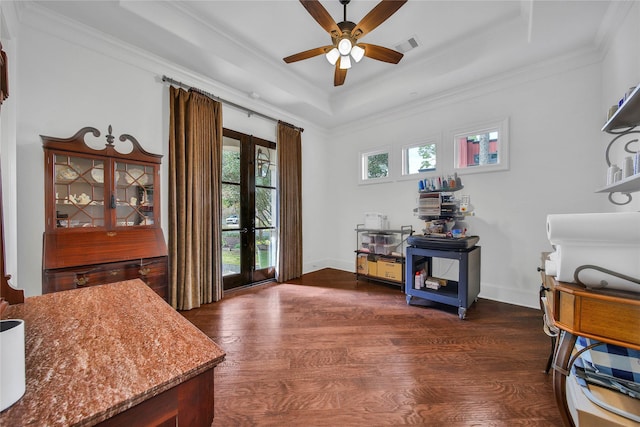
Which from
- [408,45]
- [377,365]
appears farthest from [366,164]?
[377,365]

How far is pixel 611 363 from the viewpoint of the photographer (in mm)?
1150

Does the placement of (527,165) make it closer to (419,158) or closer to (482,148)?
(482,148)

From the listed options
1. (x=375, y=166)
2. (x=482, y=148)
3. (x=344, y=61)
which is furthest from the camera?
(x=375, y=166)

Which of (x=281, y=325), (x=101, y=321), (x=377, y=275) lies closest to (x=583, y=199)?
(x=377, y=275)

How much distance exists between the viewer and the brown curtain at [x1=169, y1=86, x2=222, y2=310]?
279 centimetres

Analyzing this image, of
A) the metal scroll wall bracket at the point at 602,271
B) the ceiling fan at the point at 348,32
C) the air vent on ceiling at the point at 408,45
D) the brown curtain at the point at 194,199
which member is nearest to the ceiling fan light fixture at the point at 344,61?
the ceiling fan at the point at 348,32

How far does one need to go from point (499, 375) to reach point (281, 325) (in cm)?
181

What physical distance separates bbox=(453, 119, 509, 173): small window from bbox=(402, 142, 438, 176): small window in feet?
1.03

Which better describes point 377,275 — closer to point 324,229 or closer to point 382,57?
point 324,229

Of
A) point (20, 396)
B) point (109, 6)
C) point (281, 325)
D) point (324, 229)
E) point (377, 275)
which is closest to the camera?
point (20, 396)

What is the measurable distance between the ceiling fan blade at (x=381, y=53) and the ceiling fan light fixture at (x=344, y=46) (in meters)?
0.18

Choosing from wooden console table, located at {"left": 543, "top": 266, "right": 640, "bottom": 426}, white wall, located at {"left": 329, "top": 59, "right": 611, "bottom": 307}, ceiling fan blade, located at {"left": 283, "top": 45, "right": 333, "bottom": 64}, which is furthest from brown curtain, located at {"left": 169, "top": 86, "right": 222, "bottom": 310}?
wooden console table, located at {"left": 543, "top": 266, "right": 640, "bottom": 426}

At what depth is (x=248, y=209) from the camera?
3684 mm

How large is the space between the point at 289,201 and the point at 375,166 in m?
1.65
